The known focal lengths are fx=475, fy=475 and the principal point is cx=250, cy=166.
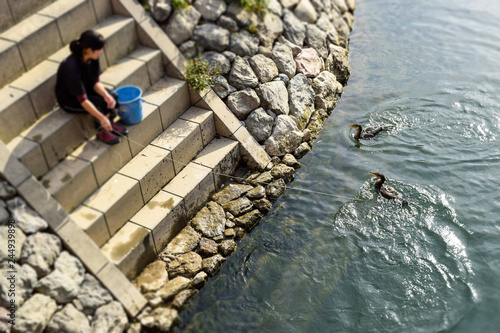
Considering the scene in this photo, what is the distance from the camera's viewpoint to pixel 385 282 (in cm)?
675

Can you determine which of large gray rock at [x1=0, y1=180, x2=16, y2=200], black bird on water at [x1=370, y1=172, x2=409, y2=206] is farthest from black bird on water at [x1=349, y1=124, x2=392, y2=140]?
large gray rock at [x1=0, y1=180, x2=16, y2=200]

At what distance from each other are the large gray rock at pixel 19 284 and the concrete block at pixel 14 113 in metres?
1.76

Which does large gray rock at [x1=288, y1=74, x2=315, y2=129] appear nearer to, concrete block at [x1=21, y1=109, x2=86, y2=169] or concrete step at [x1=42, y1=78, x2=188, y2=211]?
concrete step at [x1=42, y1=78, x2=188, y2=211]

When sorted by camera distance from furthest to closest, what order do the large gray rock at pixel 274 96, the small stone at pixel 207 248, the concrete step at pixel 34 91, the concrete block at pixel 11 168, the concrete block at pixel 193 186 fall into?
the large gray rock at pixel 274 96 < the concrete block at pixel 193 186 < the small stone at pixel 207 248 < the concrete step at pixel 34 91 < the concrete block at pixel 11 168

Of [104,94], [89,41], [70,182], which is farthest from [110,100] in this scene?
[70,182]

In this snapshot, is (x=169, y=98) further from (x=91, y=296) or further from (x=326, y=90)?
(x=326, y=90)

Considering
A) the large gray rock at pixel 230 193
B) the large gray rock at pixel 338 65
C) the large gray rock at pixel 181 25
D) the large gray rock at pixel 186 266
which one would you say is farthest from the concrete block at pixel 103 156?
the large gray rock at pixel 338 65

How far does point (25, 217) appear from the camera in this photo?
5824 millimetres

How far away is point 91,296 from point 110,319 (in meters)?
0.38

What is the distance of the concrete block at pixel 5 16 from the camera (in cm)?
689

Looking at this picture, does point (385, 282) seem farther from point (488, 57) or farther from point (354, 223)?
point (488, 57)

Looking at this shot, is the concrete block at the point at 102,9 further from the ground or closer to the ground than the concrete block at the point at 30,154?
further from the ground

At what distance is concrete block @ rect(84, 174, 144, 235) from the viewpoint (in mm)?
6496

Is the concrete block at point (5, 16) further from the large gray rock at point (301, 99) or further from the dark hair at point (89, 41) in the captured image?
the large gray rock at point (301, 99)
